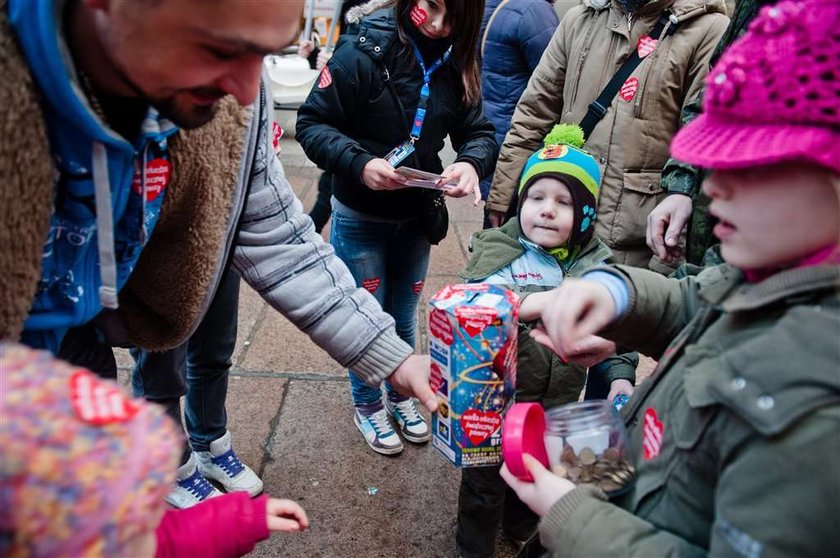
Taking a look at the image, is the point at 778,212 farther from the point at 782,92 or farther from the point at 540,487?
the point at 540,487

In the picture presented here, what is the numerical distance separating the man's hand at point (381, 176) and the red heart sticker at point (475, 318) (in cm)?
128

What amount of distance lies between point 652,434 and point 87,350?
1376 mm

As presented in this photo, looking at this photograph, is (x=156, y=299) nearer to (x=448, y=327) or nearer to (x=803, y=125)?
(x=448, y=327)

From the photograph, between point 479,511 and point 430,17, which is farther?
point 430,17

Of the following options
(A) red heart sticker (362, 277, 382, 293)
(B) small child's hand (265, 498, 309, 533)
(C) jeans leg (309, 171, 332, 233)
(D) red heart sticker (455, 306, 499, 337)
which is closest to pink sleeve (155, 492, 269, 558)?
(B) small child's hand (265, 498, 309, 533)

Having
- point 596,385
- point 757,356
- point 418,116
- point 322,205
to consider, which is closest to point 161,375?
point 418,116

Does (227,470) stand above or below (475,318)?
below

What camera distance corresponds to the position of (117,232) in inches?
57.2

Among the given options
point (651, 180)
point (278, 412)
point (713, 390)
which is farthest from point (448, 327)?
point (278, 412)

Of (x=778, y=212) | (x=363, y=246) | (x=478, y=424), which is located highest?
(x=778, y=212)

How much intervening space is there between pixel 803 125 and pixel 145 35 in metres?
1.08

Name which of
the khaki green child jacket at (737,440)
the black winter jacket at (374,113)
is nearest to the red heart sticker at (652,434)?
the khaki green child jacket at (737,440)

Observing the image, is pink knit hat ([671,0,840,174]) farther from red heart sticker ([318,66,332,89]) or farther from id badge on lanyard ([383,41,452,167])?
red heart sticker ([318,66,332,89])

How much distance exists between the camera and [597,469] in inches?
54.3
